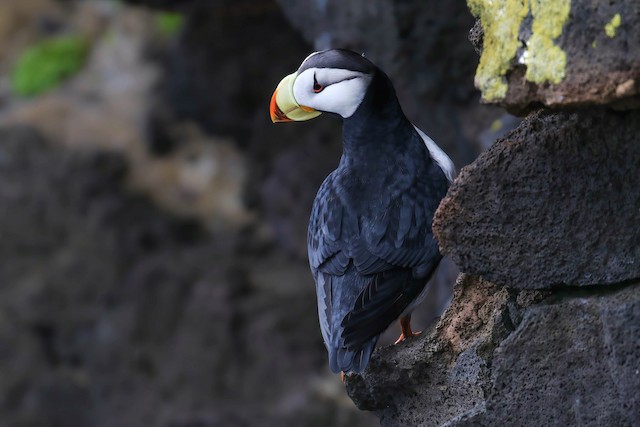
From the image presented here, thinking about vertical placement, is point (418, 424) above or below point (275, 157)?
above

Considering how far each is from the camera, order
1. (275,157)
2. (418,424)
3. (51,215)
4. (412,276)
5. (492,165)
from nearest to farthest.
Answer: (492,165), (418,424), (412,276), (275,157), (51,215)

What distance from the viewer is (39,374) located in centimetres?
779

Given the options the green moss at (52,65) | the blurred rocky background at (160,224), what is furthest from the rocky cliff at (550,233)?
the green moss at (52,65)

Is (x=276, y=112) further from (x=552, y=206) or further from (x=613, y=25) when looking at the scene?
(x=613, y=25)

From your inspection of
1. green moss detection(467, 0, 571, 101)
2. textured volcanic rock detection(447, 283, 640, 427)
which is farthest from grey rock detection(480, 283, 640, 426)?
green moss detection(467, 0, 571, 101)

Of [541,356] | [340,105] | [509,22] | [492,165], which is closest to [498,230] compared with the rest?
[492,165]

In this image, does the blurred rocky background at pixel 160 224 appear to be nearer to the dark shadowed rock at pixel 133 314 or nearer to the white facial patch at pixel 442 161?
the dark shadowed rock at pixel 133 314

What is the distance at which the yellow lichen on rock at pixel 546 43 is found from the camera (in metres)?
2.42

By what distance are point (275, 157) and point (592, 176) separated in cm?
463

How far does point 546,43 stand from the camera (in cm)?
246

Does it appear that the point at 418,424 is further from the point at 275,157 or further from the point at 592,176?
the point at 275,157

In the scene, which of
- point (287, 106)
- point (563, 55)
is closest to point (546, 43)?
point (563, 55)

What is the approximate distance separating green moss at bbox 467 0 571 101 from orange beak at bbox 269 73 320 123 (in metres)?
1.10

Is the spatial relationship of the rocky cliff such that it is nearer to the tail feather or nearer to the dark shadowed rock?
the tail feather
